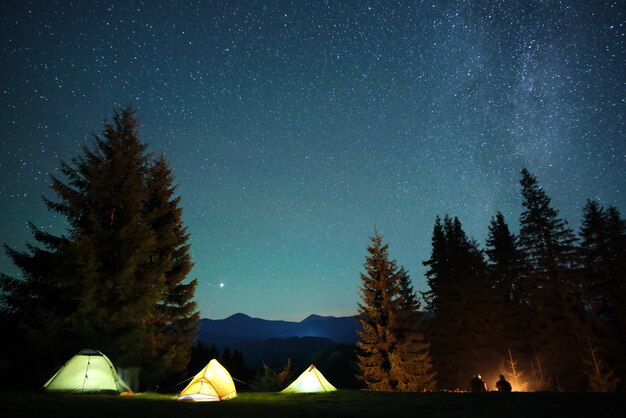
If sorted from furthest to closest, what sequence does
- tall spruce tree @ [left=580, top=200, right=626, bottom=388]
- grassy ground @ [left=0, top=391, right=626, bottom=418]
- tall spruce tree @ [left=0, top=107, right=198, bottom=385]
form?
tall spruce tree @ [left=580, top=200, right=626, bottom=388] → tall spruce tree @ [left=0, top=107, right=198, bottom=385] → grassy ground @ [left=0, top=391, right=626, bottom=418]

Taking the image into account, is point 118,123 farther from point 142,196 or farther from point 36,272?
point 36,272

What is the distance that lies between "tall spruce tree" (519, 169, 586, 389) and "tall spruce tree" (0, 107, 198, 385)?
28.7 meters

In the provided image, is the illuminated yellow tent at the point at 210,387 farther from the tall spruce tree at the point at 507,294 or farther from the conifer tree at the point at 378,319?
the tall spruce tree at the point at 507,294

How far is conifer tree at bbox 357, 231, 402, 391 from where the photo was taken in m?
25.2

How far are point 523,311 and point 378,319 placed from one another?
17.7 meters

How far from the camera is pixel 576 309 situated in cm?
2922

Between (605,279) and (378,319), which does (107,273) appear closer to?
(378,319)

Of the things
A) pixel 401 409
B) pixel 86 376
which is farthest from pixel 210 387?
pixel 401 409

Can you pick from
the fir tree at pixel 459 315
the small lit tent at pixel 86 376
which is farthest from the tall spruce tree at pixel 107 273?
the fir tree at pixel 459 315

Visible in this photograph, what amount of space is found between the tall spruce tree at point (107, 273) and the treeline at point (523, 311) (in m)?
14.7

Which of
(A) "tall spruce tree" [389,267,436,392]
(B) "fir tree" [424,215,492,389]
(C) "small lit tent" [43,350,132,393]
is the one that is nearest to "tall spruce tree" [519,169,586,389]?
(B) "fir tree" [424,215,492,389]

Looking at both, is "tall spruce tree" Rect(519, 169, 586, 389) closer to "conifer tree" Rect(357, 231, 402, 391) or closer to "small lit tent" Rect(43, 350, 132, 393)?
"conifer tree" Rect(357, 231, 402, 391)

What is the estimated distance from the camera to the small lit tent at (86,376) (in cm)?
1130

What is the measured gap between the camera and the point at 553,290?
2983 centimetres
